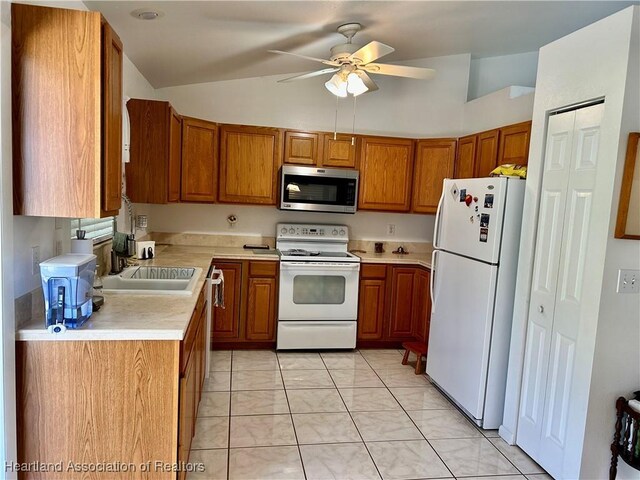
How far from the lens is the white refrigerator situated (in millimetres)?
2609

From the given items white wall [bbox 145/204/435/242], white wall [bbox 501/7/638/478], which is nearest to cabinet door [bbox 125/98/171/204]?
white wall [bbox 145/204/435/242]

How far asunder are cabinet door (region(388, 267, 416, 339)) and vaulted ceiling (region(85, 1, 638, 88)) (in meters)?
2.06

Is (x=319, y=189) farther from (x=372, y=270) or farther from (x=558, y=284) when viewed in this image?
(x=558, y=284)

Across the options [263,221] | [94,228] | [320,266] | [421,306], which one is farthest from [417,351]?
[94,228]

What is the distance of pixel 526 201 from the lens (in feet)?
8.34

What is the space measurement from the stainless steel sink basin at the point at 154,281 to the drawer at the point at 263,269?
91cm

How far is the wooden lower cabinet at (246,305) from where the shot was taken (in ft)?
12.5

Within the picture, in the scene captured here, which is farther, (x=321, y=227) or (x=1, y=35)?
(x=321, y=227)

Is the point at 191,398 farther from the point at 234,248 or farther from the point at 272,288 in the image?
the point at 234,248

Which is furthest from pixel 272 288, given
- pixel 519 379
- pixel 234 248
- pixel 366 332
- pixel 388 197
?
pixel 519 379

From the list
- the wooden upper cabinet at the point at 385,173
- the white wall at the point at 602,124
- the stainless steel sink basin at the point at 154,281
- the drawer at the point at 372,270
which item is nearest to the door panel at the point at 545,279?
the white wall at the point at 602,124

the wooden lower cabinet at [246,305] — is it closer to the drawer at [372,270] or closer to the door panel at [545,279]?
the drawer at [372,270]

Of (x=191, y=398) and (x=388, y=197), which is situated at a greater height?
(x=388, y=197)

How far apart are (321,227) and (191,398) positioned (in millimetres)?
2501
